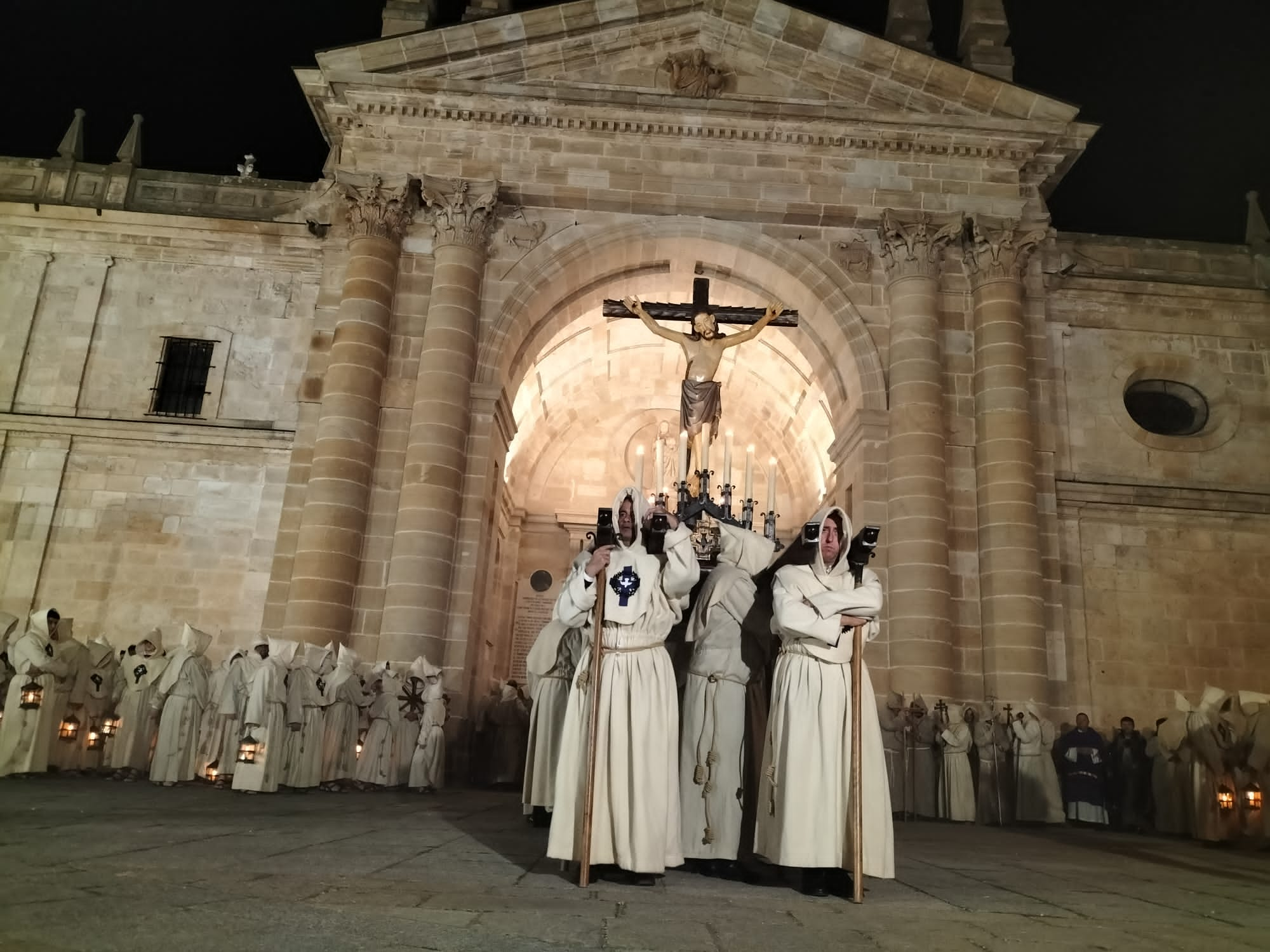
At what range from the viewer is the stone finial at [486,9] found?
17.0 meters

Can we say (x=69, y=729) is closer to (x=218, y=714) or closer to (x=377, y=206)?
(x=218, y=714)

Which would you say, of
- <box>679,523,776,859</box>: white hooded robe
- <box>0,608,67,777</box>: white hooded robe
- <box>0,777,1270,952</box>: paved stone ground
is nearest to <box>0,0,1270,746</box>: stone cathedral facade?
<box>0,608,67,777</box>: white hooded robe

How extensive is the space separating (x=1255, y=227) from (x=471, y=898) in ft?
67.5

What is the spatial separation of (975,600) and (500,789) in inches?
308

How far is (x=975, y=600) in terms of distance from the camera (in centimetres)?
1494

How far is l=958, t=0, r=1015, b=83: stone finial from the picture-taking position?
1734 cm

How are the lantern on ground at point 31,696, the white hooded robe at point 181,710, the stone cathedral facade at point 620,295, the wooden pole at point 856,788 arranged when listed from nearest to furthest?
1. the wooden pole at point 856,788
2. the lantern on ground at point 31,696
3. the white hooded robe at point 181,710
4. the stone cathedral facade at point 620,295

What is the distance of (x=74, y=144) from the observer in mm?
18625

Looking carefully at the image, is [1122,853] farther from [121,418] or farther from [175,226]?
[175,226]

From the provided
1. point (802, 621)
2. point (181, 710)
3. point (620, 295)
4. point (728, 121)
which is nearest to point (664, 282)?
point (620, 295)

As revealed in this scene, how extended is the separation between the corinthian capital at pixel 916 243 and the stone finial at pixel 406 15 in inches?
347

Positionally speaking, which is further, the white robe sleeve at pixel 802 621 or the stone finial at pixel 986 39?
the stone finial at pixel 986 39

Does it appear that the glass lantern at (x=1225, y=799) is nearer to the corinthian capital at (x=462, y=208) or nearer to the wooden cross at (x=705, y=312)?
the wooden cross at (x=705, y=312)

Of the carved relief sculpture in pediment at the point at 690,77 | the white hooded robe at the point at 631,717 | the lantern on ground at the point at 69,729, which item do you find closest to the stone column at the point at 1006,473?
the carved relief sculpture in pediment at the point at 690,77
